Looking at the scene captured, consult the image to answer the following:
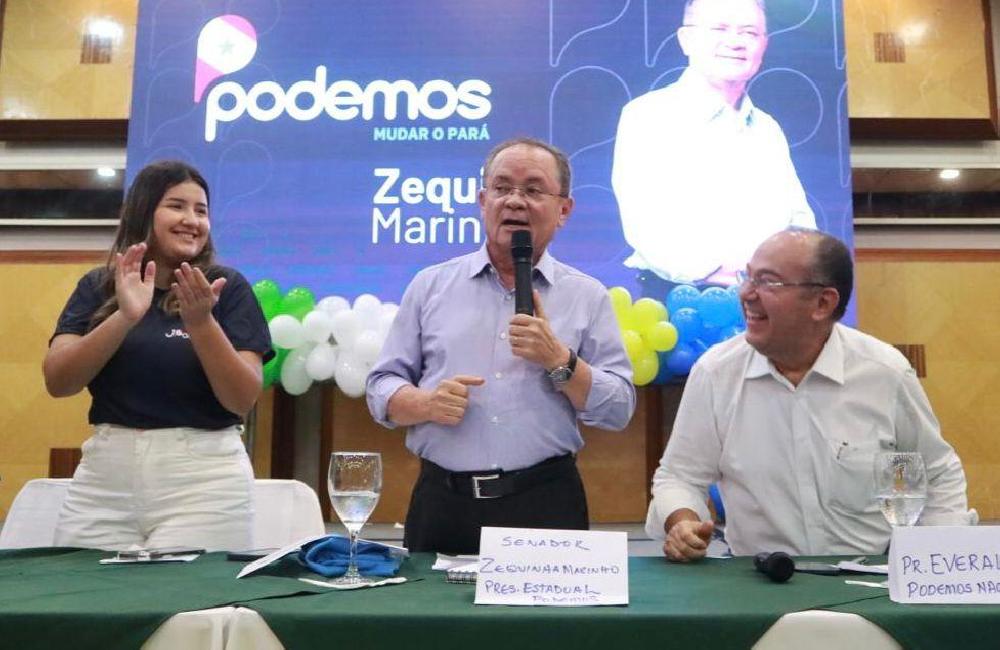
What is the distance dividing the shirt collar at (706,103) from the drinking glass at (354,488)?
3617 millimetres

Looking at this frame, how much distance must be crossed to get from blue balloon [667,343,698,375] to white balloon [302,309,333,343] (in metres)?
1.65

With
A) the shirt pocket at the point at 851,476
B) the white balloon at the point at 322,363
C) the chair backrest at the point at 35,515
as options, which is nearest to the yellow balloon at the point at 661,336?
the white balloon at the point at 322,363

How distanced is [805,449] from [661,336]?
92.1 inches

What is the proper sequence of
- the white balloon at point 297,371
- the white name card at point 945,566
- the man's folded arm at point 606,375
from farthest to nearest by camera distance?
the white balloon at point 297,371 → the man's folded arm at point 606,375 → the white name card at point 945,566

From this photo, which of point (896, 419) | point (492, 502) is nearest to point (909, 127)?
point (896, 419)

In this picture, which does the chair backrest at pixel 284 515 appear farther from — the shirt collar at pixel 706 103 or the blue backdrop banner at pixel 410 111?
the shirt collar at pixel 706 103

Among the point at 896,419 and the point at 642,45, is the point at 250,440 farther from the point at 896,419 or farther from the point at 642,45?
the point at 896,419

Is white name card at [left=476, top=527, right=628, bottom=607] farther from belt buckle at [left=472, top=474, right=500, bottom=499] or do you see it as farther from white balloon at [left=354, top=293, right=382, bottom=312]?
white balloon at [left=354, top=293, right=382, bottom=312]

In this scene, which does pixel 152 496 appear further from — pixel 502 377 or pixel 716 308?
pixel 716 308

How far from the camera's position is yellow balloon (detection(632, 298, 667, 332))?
411 cm

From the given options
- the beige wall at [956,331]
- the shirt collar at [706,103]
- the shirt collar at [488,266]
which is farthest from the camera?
the beige wall at [956,331]

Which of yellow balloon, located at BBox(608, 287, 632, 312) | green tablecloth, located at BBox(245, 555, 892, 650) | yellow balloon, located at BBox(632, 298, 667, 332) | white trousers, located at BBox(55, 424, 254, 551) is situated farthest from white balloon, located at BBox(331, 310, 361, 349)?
green tablecloth, located at BBox(245, 555, 892, 650)

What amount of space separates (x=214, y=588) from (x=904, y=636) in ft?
2.59

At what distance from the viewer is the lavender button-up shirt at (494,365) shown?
5.72 ft
